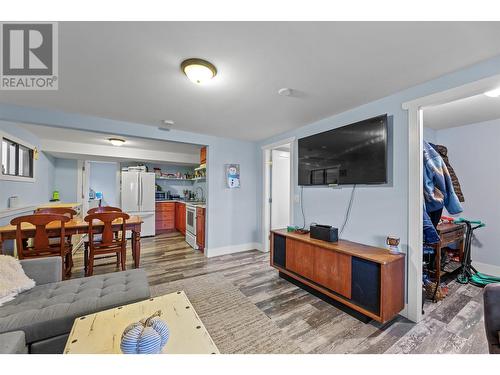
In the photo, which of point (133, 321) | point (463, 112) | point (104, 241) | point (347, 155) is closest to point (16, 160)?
point (104, 241)

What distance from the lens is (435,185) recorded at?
82.1 inches

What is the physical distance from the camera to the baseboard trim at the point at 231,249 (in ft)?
12.2

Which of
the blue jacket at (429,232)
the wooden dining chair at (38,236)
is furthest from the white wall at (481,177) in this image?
the wooden dining chair at (38,236)

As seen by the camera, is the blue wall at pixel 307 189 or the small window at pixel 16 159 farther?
the small window at pixel 16 159

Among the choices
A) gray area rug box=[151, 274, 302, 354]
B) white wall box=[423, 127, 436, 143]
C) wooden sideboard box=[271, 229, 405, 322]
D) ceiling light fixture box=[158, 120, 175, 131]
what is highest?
ceiling light fixture box=[158, 120, 175, 131]

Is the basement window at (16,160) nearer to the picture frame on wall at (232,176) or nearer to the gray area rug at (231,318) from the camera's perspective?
the gray area rug at (231,318)

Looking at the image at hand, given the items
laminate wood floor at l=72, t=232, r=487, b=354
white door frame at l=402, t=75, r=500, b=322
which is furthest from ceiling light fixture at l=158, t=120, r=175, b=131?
white door frame at l=402, t=75, r=500, b=322

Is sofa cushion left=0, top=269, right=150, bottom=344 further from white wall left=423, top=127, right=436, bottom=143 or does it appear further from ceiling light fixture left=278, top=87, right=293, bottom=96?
white wall left=423, top=127, right=436, bottom=143

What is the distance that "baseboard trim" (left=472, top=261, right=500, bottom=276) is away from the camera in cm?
272

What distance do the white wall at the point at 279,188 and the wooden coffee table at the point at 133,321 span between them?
9.67 feet

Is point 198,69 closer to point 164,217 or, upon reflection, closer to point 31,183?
point 31,183

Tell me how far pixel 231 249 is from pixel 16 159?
12.3 ft

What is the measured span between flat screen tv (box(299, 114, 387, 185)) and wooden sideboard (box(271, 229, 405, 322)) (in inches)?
29.6

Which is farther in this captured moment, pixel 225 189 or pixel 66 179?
pixel 66 179
